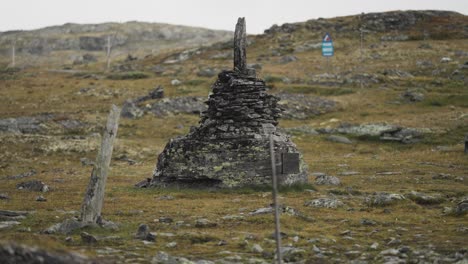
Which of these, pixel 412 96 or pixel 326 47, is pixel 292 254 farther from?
pixel 326 47

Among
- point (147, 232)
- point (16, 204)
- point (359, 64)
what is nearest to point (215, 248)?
point (147, 232)

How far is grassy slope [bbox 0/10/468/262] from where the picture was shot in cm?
1700

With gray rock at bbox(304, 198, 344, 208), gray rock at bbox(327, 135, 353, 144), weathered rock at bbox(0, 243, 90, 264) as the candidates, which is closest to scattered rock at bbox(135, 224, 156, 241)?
weathered rock at bbox(0, 243, 90, 264)

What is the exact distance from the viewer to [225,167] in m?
28.8

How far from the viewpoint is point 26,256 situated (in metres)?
9.73

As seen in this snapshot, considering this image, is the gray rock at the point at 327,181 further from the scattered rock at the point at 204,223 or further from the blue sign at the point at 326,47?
the blue sign at the point at 326,47

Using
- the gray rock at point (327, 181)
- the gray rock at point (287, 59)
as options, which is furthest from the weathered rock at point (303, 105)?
the gray rock at point (327, 181)

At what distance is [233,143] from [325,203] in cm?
645

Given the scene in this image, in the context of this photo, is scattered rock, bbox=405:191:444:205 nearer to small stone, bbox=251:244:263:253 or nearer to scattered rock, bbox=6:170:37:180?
small stone, bbox=251:244:263:253

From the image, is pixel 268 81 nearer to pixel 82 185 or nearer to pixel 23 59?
pixel 82 185

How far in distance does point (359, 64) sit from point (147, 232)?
263 ft

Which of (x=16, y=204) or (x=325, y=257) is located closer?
(x=325, y=257)

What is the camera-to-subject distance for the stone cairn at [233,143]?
28.7m

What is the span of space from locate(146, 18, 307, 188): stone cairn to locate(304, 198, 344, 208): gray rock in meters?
3.22
